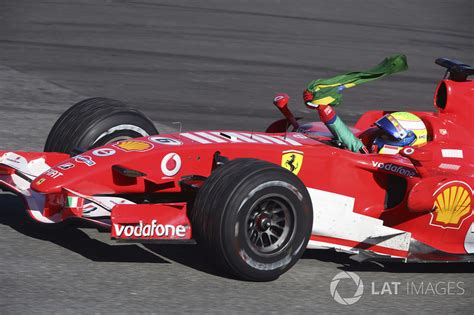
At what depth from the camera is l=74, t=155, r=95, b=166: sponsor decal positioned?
21.3 feet

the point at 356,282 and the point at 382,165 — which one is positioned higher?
the point at 382,165

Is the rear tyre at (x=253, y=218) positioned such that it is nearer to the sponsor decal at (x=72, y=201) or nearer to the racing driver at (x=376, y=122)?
the sponsor decal at (x=72, y=201)

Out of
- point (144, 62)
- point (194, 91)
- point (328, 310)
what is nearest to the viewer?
point (328, 310)

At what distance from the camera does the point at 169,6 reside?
23.0 m

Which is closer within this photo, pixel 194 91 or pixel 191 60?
pixel 194 91

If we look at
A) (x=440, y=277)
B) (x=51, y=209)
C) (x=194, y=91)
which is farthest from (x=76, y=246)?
(x=194, y=91)

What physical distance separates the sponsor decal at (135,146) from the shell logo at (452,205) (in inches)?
76.3

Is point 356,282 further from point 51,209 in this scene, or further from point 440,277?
point 51,209

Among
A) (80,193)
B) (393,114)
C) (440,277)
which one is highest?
(393,114)

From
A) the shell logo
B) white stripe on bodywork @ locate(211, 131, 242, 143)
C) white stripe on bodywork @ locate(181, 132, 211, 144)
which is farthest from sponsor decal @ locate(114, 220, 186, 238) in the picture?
the shell logo

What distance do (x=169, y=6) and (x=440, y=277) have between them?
17006mm

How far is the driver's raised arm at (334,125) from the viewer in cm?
702

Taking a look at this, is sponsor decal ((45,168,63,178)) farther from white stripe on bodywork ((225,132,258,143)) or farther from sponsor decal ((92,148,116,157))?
white stripe on bodywork ((225,132,258,143))

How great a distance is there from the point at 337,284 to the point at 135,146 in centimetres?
161
